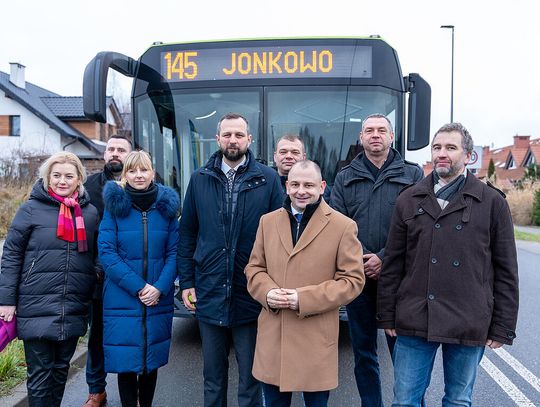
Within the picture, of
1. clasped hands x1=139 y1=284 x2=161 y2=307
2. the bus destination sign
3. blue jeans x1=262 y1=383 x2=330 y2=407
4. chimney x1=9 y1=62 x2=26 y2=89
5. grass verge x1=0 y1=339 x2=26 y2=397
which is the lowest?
grass verge x1=0 y1=339 x2=26 y2=397

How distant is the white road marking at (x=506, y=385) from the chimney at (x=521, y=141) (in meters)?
57.4

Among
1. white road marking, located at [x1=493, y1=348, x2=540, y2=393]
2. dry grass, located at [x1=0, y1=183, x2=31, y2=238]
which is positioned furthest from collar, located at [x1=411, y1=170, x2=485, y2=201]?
dry grass, located at [x1=0, y1=183, x2=31, y2=238]

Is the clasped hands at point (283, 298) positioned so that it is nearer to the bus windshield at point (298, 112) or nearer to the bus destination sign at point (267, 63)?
the bus windshield at point (298, 112)

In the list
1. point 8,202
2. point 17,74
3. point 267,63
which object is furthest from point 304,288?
point 17,74

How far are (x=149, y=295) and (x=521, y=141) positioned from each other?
60592 millimetres

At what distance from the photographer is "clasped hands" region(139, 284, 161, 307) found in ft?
11.2

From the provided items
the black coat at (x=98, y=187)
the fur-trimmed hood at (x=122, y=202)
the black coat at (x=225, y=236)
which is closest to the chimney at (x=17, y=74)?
the black coat at (x=98, y=187)

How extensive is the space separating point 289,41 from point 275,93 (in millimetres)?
545

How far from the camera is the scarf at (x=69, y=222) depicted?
333 cm

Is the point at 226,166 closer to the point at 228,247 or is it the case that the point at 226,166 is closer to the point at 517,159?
the point at 228,247

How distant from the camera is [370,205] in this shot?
3406mm

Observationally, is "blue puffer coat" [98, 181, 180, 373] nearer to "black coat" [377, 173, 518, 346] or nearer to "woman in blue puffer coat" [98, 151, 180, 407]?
"woman in blue puffer coat" [98, 151, 180, 407]

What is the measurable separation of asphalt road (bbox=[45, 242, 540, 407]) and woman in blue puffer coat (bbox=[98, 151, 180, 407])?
93 cm

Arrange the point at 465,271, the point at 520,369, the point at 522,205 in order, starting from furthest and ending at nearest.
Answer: the point at 522,205 < the point at 520,369 < the point at 465,271
